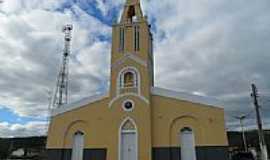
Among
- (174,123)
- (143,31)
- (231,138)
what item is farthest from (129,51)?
(231,138)

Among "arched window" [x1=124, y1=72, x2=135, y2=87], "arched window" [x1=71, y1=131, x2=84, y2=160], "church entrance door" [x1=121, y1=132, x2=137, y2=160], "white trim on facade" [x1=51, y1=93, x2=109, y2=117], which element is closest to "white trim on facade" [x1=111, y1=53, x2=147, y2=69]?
"arched window" [x1=124, y1=72, x2=135, y2=87]

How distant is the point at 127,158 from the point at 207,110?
692 cm

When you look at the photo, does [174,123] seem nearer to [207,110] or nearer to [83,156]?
[207,110]

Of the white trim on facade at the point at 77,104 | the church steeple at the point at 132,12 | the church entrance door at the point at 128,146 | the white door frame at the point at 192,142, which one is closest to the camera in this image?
the white door frame at the point at 192,142

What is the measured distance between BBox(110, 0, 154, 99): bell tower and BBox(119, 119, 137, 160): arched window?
2.55m

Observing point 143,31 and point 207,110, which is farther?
point 143,31

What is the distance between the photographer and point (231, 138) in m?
49.7

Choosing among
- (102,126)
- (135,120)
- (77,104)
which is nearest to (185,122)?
(135,120)

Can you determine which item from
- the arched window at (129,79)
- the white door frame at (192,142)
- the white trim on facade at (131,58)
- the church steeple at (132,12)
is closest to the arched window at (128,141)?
the arched window at (129,79)

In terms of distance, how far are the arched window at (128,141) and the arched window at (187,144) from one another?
352 centimetres

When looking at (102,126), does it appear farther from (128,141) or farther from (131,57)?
(131,57)

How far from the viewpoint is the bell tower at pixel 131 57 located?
63.7 feet

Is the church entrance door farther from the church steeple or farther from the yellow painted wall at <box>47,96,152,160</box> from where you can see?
the church steeple

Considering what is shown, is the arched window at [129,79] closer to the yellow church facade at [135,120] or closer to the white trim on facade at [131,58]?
the yellow church facade at [135,120]
